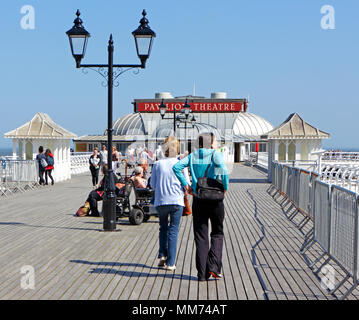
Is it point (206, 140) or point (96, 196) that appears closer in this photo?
point (206, 140)

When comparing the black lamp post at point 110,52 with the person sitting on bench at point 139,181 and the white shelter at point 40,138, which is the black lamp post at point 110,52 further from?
the white shelter at point 40,138

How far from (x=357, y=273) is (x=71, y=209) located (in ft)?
30.9

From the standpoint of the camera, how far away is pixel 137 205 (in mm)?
11156

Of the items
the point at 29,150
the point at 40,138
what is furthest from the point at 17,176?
the point at 29,150

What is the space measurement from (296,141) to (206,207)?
20.0 metres

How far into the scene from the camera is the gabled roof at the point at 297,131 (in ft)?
83.2

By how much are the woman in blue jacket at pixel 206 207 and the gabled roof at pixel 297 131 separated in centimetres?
1954

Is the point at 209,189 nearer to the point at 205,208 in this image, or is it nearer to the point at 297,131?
the point at 205,208

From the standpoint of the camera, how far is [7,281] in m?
6.41

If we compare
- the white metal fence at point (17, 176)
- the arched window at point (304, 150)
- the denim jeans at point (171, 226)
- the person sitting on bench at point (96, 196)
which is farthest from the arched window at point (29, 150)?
the denim jeans at point (171, 226)

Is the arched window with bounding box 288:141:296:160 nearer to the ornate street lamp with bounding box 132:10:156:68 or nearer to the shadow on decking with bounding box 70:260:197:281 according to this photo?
the ornate street lamp with bounding box 132:10:156:68

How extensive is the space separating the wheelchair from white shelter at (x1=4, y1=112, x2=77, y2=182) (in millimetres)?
13463

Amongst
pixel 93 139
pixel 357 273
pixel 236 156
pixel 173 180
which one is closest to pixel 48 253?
pixel 173 180
